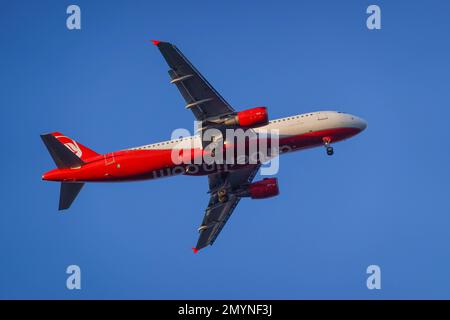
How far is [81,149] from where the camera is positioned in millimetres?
82188

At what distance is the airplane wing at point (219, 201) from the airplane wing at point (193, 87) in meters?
10.6

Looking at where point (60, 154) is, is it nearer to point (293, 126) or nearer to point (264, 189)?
point (264, 189)

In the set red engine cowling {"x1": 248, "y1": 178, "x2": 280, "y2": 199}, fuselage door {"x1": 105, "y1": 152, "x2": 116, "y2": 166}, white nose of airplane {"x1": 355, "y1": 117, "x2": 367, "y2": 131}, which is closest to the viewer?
fuselage door {"x1": 105, "y1": 152, "x2": 116, "y2": 166}

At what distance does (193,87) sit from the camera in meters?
76.5

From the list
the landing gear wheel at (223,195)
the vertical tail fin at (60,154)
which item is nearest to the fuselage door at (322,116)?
the landing gear wheel at (223,195)

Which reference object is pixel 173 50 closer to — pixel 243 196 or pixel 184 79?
pixel 184 79

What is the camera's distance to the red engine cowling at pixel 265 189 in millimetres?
87312

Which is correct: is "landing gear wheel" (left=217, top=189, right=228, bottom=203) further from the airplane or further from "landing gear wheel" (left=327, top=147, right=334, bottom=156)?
"landing gear wheel" (left=327, top=147, right=334, bottom=156)

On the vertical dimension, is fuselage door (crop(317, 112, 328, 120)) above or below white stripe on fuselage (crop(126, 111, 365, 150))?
above

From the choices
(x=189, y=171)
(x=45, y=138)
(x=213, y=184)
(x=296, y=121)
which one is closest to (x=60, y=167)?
(x=45, y=138)

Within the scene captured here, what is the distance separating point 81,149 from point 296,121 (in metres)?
22.9

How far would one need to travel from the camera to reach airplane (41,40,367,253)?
254ft

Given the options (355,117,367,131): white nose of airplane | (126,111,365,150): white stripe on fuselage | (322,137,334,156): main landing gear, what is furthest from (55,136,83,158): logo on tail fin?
(355,117,367,131): white nose of airplane

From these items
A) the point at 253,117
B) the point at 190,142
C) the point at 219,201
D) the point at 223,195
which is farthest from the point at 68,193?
the point at 253,117
